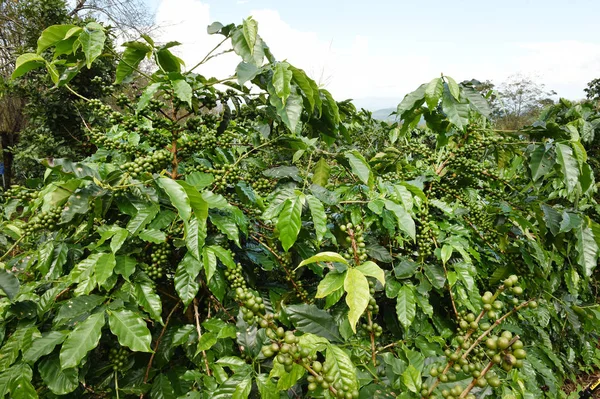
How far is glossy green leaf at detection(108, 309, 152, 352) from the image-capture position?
0.95 meters

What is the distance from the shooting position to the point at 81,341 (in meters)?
0.92

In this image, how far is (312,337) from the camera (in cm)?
83

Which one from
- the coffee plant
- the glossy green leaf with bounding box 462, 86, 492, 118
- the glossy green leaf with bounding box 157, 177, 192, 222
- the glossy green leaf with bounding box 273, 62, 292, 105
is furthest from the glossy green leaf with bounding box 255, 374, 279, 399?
the glossy green leaf with bounding box 462, 86, 492, 118

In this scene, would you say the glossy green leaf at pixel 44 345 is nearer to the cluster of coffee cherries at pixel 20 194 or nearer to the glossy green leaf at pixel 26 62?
the cluster of coffee cherries at pixel 20 194

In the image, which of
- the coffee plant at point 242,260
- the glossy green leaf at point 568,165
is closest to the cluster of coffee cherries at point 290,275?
the coffee plant at point 242,260

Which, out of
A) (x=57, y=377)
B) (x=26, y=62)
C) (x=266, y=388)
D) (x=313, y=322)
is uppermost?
(x=26, y=62)

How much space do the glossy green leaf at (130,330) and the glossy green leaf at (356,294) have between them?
0.58m

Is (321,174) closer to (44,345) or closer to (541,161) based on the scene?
(541,161)

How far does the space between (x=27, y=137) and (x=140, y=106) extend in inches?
316

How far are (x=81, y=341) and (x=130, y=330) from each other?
12cm

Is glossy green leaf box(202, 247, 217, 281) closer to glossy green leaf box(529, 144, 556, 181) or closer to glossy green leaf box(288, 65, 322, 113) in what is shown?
glossy green leaf box(288, 65, 322, 113)

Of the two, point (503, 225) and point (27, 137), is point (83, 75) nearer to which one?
point (27, 137)

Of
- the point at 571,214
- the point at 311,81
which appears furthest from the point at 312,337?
the point at 571,214

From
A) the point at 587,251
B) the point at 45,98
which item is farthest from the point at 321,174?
the point at 45,98
